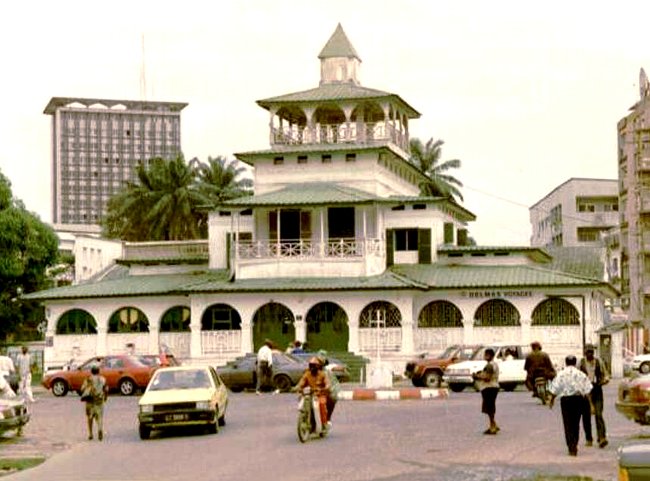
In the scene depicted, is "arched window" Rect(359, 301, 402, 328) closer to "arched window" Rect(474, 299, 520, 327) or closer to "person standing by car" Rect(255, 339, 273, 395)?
"arched window" Rect(474, 299, 520, 327)

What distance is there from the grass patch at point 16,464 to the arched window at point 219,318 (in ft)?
116

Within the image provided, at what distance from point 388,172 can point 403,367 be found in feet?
39.3

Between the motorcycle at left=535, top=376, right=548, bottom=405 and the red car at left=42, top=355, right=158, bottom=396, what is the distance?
1495 cm

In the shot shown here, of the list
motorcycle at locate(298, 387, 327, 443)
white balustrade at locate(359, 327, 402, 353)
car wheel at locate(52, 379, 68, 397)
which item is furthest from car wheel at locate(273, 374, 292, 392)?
motorcycle at locate(298, 387, 327, 443)

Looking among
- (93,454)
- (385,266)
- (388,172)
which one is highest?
(388,172)

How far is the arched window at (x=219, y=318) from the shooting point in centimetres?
6022

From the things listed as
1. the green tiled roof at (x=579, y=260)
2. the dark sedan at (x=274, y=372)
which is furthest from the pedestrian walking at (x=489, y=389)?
the green tiled roof at (x=579, y=260)

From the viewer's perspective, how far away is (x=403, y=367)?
57.2 m

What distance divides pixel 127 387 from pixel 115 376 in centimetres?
52

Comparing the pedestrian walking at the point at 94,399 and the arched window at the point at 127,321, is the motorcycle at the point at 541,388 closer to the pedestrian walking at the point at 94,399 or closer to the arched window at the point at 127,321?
the pedestrian walking at the point at 94,399

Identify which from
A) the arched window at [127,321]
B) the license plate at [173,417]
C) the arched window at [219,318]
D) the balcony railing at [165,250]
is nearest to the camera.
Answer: the license plate at [173,417]

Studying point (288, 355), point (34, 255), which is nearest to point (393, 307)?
point (288, 355)

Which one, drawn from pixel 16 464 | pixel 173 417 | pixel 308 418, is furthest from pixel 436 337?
pixel 16 464

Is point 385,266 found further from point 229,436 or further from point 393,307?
point 229,436
